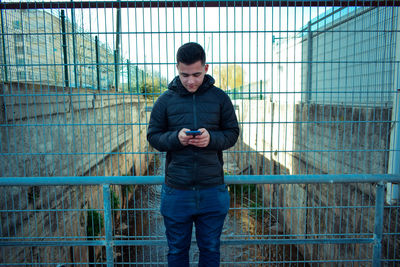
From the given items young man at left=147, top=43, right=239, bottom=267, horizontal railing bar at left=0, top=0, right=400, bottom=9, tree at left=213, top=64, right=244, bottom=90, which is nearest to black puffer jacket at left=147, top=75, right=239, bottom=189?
young man at left=147, top=43, right=239, bottom=267

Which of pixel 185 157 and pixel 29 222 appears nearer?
pixel 185 157

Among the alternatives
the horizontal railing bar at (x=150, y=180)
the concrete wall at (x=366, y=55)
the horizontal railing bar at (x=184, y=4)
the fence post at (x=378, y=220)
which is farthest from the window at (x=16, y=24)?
the fence post at (x=378, y=220)

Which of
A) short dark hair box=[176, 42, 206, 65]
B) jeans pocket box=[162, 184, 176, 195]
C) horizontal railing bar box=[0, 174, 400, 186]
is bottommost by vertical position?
jeans pocket box=[162, 184, 176, 195]

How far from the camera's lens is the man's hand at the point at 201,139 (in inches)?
79.4

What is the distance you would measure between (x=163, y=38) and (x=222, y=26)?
1.98ft

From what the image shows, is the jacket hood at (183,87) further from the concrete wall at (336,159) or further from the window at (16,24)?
the window at (16,24)

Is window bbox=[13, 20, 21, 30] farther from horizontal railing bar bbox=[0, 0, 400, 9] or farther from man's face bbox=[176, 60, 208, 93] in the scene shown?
man's face bbox=[176, 60, 208, 93]

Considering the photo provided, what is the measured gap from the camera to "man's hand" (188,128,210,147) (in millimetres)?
2016

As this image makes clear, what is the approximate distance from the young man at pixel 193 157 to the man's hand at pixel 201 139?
6 centimetres

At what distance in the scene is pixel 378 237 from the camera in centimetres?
252

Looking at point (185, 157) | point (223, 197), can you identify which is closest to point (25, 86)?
point (185, 157)

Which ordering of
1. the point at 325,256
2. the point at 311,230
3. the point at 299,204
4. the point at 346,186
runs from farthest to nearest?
the point at 299,204
the point at 311,230
the point at 325,256
the point at 346,186

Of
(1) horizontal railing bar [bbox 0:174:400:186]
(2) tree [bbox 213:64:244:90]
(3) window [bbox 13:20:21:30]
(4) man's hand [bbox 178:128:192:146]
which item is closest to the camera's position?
(4) man's hand [bbox 178:128:192:146]

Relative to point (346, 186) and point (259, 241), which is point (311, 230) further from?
point (259, 241)
